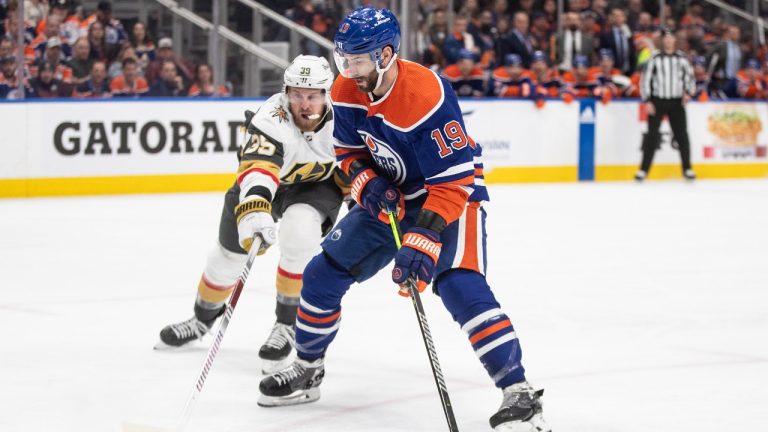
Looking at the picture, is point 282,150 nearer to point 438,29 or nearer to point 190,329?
point 190,329

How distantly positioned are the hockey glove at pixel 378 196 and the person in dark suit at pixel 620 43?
31.9 feet

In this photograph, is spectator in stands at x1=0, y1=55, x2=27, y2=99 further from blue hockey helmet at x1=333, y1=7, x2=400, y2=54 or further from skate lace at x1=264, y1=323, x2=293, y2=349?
blue hockey helmet at x1=333, y1=7, x2=400, y2=54

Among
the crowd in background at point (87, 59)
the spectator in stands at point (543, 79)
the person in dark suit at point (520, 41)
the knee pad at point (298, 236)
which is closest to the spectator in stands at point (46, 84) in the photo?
the crowd in background at point (87, 59)

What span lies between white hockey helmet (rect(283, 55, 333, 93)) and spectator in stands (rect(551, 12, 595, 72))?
28.6 feet

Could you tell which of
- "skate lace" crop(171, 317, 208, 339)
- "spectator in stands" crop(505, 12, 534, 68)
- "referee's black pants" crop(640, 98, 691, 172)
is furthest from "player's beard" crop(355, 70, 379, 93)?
"spectator in stands" crop(505, 12, 534, 68)

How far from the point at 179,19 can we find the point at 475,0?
11.1 ft

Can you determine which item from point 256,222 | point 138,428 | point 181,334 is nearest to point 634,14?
point 181,334

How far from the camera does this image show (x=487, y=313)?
3285mm

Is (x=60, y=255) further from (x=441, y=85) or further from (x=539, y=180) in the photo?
(x=539, y=180)

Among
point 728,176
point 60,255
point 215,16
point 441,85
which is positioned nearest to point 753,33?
point 728,176

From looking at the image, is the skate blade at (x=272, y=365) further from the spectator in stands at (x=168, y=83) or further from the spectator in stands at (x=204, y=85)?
the spectator in stands at (x=204, y=85)

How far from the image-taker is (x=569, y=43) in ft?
41.2

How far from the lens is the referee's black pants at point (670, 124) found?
11773mm

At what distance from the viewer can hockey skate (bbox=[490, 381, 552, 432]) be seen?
10.7 feet
